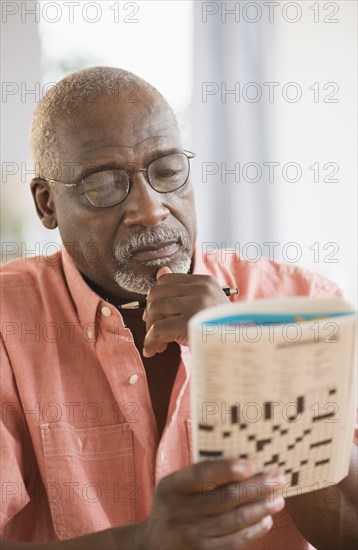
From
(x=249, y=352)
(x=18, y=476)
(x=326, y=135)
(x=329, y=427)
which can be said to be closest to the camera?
(x=249, y=352)

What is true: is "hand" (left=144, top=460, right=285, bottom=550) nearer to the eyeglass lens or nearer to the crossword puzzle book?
the crossword puzzle book

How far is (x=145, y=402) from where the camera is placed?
1.41 meters

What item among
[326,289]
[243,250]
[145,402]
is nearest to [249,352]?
[145,402]

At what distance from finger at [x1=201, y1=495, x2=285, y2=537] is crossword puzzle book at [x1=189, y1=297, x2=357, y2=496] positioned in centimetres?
5

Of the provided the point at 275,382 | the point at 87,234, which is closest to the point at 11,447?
the point at 87,234

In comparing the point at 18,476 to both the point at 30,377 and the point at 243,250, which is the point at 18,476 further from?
the point at 243,250

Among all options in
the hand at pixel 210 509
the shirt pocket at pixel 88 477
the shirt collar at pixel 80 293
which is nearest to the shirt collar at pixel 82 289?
the shirt collar at pixel 80 293

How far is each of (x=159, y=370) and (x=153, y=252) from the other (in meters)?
0.24

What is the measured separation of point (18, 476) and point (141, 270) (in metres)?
0.45

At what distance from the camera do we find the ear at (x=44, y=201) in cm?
169

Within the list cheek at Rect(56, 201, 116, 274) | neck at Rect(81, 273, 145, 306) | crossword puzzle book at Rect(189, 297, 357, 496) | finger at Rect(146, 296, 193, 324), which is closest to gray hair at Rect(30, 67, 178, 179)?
cheek at Rect(56, 201, 116, 274)

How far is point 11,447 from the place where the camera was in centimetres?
132

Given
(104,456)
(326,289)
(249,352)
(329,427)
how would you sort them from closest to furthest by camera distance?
(249,352), (329,427), (104,456), (326,289)

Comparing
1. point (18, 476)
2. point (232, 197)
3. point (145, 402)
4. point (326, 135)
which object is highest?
point (326, 135)
